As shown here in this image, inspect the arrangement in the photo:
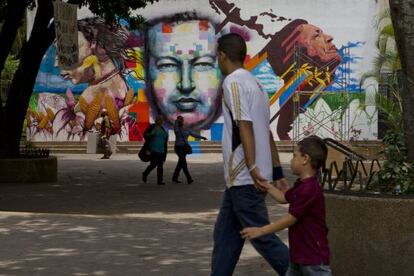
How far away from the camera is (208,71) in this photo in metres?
35.2

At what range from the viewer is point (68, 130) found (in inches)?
1417

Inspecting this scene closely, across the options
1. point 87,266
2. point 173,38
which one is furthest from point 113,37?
point 87,266

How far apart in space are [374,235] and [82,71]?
100ft

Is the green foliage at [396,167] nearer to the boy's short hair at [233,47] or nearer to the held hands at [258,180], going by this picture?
the held hands at [258,180]

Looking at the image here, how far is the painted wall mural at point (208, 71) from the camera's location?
35.0 metres

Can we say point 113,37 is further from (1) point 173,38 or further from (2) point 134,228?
(2) point 134,228

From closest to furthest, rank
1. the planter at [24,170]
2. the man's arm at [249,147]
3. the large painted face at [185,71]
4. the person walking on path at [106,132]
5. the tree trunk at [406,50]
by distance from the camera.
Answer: the man's arm at [249,147] → the tree trunk at [406,50] → the planter at [24,170] → the person walking on path at [106,132] → the large painted face at [185,71]

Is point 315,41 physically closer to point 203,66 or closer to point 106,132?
point 203,66

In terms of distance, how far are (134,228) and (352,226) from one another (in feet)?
13.7

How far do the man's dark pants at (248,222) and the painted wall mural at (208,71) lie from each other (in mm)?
29021

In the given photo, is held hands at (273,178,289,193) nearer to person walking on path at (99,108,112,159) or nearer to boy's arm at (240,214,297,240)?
boy's arm at (240,214,297,240)

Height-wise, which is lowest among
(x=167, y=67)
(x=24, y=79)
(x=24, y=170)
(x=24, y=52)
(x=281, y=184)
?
(x=24, y=170)

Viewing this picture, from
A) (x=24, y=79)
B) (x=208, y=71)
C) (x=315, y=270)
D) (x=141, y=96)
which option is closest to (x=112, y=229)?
(x=315, y=270)

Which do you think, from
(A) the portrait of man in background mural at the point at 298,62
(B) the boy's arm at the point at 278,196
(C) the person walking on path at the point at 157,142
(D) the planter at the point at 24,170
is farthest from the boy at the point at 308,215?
(A) the portrait of man in background mural at the point at 298,62
